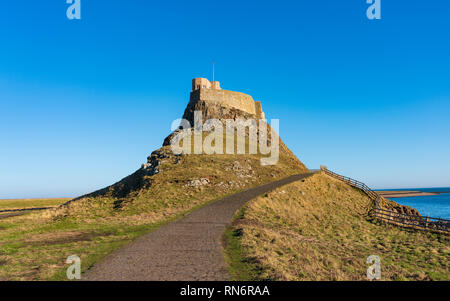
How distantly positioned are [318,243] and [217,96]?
56.6m

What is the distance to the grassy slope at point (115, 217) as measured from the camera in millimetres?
14180

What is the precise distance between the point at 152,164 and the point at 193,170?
986cm

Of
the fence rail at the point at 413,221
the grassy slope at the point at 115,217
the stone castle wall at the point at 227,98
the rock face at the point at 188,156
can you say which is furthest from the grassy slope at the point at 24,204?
the fence rail at the point at 413,221

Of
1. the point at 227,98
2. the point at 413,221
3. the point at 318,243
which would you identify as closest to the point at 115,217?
the point at 318,243

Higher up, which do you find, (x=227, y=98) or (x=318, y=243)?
(x=227, y=98)

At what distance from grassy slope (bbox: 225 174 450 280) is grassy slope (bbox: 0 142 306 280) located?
7.14 m

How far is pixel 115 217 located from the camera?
1056 inches

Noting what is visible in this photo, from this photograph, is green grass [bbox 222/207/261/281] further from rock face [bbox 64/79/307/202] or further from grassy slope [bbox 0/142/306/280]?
rock face [bbox 64/79/307/202]

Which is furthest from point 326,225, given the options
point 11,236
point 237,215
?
point 11,236

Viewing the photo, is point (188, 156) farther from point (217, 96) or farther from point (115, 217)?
point (217, 96)

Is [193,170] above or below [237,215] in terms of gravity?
above
